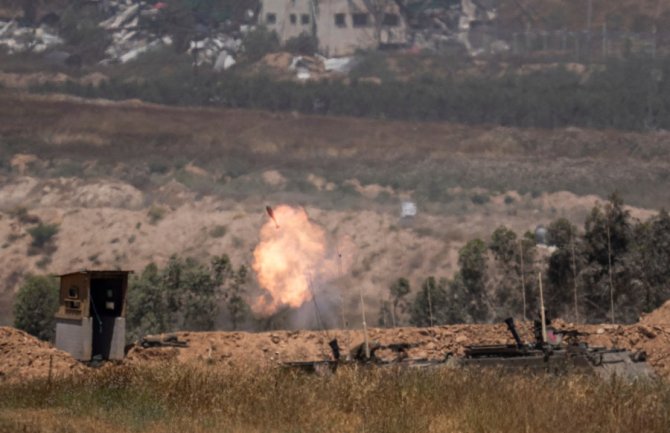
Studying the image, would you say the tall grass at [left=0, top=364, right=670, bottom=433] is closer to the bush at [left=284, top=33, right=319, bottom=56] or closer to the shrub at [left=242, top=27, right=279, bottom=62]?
the shrub at [left=242, top=27, right=279, bottom=62]

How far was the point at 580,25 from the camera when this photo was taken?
12875cm

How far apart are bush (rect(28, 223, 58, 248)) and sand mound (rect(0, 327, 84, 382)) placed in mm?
53908

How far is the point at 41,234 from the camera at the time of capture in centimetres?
9469

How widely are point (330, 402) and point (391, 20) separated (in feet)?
348

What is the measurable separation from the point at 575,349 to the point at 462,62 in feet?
307

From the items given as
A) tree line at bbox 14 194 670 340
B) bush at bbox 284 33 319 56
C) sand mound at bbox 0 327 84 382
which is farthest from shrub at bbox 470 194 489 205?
sand mound at bbox 0 327 84 382

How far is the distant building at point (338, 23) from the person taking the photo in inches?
5069

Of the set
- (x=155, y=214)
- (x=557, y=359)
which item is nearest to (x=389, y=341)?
(x=557, y=359)

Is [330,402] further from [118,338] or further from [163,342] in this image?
[163,342]

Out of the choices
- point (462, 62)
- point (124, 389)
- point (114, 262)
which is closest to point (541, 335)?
point (124, 389)

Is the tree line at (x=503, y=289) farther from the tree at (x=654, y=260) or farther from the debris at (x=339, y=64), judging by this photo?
the debris at (x=339, y=64)

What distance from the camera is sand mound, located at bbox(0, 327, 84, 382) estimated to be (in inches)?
1483

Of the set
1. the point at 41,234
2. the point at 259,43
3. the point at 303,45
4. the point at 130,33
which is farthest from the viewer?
the point at 130,33

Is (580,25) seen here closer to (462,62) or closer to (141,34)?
(462,62)
